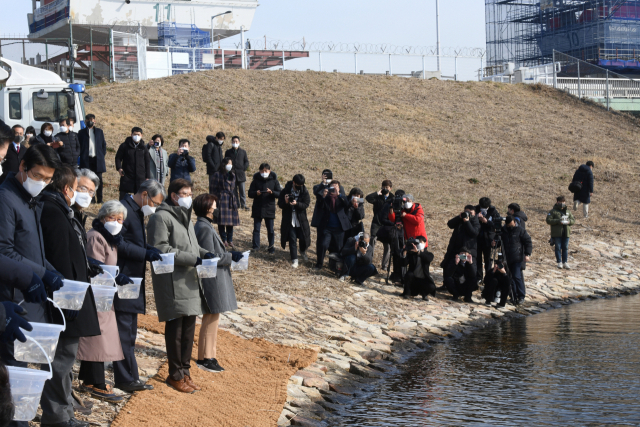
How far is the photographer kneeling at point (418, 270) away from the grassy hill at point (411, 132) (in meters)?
6.50

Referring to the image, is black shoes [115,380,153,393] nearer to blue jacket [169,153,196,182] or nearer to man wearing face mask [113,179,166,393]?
man wearing face mask [113,179,166,393]

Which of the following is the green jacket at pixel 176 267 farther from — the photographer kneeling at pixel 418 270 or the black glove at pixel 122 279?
the photographer kneeling at pixel 418 270

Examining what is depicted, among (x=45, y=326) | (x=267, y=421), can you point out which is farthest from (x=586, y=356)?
(x=45, y=326)

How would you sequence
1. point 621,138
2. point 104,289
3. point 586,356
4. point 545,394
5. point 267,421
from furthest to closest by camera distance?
point 621,138, point 586,356, point 545,394, point 267,421, point 104,289

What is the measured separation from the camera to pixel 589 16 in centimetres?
5578

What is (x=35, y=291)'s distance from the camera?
4.32 m

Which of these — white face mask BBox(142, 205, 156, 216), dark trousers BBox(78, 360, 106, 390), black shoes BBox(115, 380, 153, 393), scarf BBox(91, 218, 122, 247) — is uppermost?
white face mask BBox(142, 205, 156, 216)

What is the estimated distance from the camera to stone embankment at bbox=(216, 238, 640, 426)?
27.1 feet

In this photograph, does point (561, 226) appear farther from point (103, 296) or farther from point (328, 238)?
point (103, 296)

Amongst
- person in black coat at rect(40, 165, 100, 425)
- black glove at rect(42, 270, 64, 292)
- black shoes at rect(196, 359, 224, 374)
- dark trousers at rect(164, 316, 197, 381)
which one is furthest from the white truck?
black glove at rect(42, 270, 64, 292)

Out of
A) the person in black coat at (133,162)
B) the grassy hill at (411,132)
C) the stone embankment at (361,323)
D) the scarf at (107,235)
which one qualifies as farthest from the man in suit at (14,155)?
the scarf at (107,235)

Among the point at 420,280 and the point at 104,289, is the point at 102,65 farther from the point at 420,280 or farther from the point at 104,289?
the point at 104,289

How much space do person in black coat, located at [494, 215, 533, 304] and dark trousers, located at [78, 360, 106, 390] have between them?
9.49 meters

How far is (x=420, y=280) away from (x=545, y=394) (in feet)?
18.2
